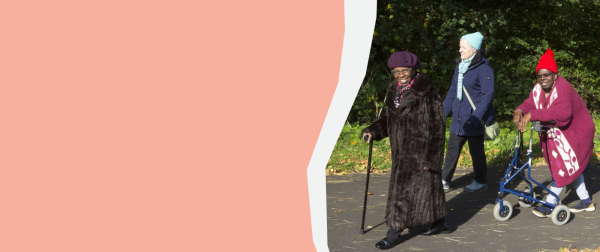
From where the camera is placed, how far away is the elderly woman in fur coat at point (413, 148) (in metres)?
4.97

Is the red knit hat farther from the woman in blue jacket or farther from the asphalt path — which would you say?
the asphalt path

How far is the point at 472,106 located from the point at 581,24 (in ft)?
34.6

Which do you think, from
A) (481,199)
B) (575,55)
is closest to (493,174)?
(481,199)

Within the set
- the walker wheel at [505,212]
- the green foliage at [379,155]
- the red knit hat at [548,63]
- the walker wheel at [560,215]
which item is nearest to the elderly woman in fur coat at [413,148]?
the walker wheel at [505,212]

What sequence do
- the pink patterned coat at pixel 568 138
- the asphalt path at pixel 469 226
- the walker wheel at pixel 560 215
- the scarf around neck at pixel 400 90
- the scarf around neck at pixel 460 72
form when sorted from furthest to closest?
the scarf around neck at pixel 460 72, the pink patterned coat at pixel 568 138, the walker wheel at pixel 560 215, the asphalt path at pixel 469 226, the scarf around neck at pixel 400 90

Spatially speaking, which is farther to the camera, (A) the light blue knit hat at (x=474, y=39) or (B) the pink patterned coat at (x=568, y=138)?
(A) the light blue knit hat at (x=474, y=39)

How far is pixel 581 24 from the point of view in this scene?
15.5m

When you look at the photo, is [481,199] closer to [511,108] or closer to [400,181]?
[400,181]

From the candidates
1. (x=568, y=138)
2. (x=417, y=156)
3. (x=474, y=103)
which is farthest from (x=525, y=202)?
(x=417, y=156)

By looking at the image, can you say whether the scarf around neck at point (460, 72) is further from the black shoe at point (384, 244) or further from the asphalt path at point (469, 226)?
the black shoe at point (384, 244)

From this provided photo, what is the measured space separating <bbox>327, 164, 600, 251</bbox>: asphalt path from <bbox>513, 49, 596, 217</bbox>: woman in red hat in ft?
1.38

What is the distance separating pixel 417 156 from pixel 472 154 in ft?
7.84

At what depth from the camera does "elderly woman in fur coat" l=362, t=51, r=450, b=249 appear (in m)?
4.97

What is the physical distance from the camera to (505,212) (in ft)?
19.4
